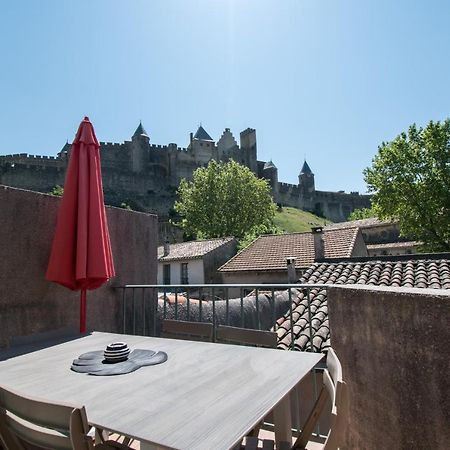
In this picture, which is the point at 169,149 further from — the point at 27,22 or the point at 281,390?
the point at 281,390

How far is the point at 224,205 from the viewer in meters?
31.1

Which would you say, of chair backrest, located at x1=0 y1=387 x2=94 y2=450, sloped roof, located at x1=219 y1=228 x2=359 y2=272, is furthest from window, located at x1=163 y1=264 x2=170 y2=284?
chair backrest, located at x1=0 y1=387 x2=94 y2=450

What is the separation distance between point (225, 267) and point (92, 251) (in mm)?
16346

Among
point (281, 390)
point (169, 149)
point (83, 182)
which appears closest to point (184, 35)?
point (83, 182)

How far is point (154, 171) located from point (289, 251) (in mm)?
34274

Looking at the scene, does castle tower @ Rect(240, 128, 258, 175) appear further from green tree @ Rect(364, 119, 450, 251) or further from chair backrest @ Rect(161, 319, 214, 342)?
chair backrest @ Rect(161, 319, 214, 342)

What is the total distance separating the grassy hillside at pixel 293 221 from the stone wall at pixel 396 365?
4214 centimetres

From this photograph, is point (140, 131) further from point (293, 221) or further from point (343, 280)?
point (343, 280)

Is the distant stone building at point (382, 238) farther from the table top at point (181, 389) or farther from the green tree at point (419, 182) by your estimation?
the table top at point (181, 389)

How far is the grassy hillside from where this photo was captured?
4651 centimetres

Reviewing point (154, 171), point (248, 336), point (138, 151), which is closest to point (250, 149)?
point (154, 171)

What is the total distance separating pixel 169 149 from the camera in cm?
5016

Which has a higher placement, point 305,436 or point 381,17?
point 381,17

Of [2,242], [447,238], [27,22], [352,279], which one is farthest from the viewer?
[447,238]
